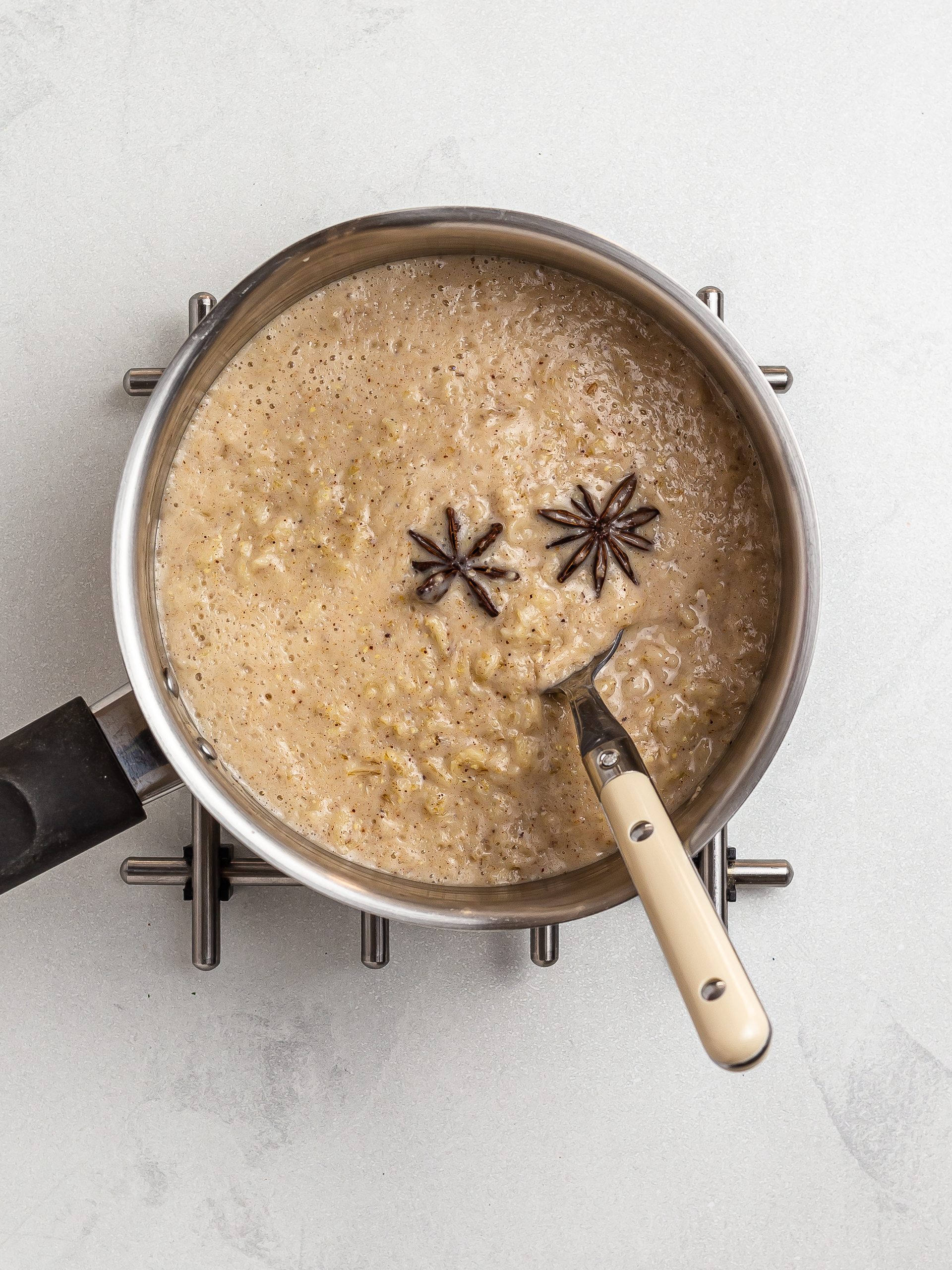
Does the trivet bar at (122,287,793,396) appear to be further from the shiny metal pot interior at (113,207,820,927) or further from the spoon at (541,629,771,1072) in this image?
the spoon at (541,629,771,1072)

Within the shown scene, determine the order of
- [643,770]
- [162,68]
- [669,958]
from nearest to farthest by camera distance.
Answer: [669,958] → [643,770] → [162,68]

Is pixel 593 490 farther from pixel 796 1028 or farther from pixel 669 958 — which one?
pixel 796 1028

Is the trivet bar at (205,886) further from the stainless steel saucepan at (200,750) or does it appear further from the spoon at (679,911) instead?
the spoon at (679,911)

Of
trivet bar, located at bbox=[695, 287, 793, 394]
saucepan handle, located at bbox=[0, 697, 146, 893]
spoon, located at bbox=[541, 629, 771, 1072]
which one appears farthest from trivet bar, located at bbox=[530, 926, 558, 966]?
trivet bar, located at bbox=[695, 287, 793, 394]

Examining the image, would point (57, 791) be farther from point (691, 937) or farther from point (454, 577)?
point (691, 937)

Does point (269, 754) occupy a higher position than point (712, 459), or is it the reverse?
point (712, 459)

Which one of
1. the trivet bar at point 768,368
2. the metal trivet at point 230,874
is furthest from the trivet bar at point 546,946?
the trivet bar at point 768,368

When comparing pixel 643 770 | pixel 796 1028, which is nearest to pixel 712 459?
pixel 643 770
